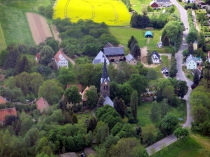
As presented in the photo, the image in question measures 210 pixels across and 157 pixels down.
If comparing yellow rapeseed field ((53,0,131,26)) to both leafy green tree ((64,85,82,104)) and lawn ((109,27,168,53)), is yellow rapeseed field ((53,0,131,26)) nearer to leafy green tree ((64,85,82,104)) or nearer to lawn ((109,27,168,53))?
lawn ((109,27,168,53))

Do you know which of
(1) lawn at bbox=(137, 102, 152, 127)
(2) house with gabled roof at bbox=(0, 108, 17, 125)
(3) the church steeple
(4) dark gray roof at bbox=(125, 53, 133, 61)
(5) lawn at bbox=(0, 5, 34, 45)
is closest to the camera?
(2) house with gabled roof at bbox=(0, 108, 17, 125)

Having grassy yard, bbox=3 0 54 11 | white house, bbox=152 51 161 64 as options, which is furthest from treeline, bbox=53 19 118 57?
grassy yard, bbox=3 0 54 11

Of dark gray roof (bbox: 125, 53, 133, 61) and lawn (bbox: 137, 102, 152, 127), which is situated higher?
dark gray roof (bbox: 125, 53, 133, 61)

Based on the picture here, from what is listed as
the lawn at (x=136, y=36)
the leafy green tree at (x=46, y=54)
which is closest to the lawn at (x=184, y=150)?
the leafy green tree at (x=46, y=54)

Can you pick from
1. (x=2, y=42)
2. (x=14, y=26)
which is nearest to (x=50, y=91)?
(x=2, y=42)

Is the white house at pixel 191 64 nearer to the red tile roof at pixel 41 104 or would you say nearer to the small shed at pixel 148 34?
the small shed at pixel 148 34
